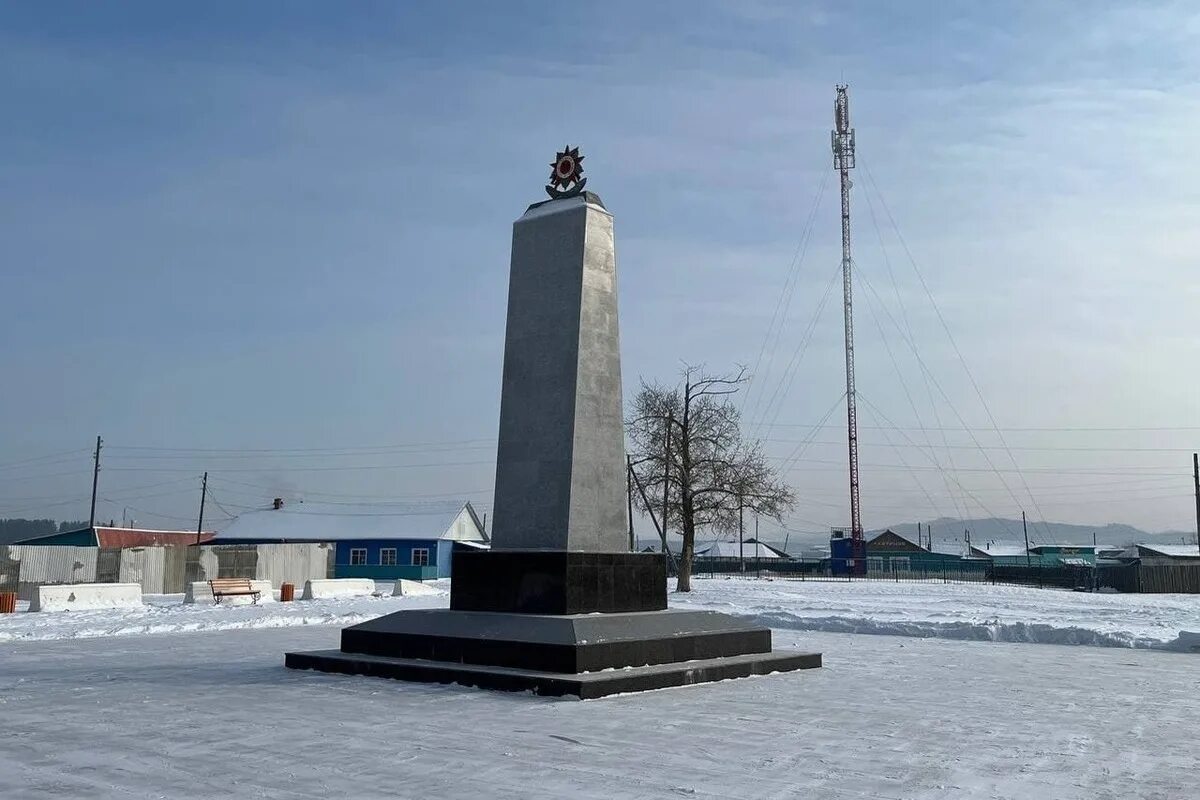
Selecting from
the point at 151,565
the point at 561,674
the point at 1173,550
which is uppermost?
the point at 1173,550

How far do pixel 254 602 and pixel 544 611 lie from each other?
18165mm

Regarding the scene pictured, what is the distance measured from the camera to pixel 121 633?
58.0 feet

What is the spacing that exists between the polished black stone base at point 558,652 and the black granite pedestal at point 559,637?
0.04ft

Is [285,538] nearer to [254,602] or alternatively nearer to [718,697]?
[254,602]

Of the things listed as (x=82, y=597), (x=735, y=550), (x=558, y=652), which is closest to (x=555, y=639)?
(x=558, y=652)

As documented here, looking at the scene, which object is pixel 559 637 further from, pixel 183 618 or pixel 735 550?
pixel 735 550

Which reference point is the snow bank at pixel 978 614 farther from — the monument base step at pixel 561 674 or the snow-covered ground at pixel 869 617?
the monument base step at pixel 561 674

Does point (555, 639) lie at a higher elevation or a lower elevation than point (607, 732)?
higher

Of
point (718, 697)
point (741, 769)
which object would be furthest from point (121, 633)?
point (741, 769)

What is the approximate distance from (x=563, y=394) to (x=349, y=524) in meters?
46.0

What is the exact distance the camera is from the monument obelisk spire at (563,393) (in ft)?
37.3

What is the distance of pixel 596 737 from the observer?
703 cm

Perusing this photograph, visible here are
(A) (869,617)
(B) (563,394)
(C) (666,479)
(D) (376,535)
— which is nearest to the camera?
(B) (563,394)

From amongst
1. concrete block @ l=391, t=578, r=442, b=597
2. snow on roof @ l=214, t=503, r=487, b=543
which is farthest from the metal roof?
concrete block @ l=391, t=578, r=442, b=597
